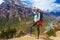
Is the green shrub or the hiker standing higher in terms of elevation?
the hiker standing

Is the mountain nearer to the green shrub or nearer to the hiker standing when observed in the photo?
the hiker standing

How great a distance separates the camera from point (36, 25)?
5.89 metres

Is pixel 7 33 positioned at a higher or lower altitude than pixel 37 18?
lower

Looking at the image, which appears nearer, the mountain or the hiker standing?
the hiker standing

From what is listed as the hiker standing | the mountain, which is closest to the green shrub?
the hiker standing

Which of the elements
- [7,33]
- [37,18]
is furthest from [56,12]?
[7,33]

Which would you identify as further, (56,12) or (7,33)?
(56,12)

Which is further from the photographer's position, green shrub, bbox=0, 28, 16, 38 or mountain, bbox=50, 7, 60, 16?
mountain, bbox=50, 7, 60, 16

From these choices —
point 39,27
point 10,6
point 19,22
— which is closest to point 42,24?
point 39,27

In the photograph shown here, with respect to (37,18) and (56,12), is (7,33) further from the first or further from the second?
(56,12)

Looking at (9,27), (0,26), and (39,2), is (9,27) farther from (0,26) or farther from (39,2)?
(39,2)

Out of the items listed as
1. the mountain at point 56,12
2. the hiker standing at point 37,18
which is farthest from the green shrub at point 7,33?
the mountain at point 56,12

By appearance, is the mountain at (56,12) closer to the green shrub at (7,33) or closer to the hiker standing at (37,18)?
the hiker standing at (37,18)

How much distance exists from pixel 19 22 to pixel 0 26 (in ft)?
1.96
